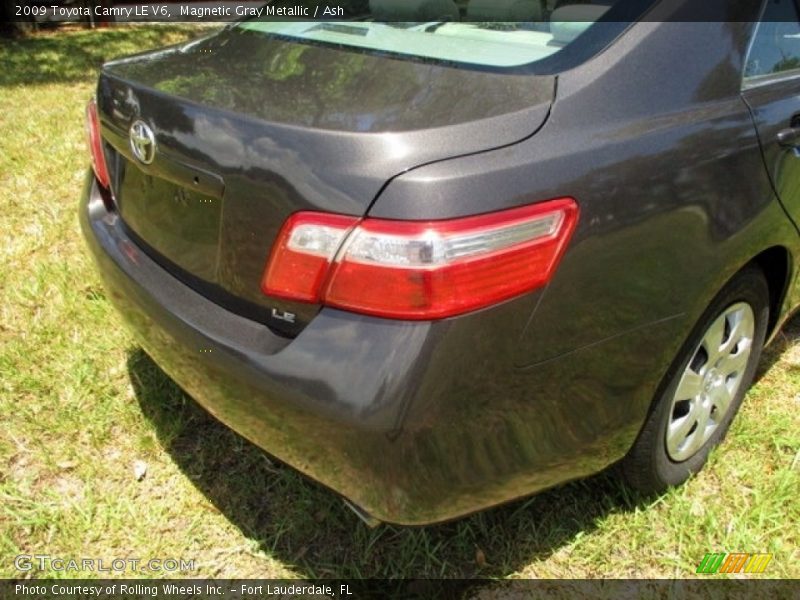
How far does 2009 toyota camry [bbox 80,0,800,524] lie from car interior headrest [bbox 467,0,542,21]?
1 cm

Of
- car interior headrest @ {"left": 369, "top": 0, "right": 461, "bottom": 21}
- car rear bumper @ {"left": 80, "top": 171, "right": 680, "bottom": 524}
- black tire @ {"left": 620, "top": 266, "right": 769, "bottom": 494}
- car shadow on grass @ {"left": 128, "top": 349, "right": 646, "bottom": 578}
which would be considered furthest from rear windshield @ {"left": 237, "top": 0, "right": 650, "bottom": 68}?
car shadow on grass @ {"left": 128, "top": 349, "right": 646, "bottom": 578}

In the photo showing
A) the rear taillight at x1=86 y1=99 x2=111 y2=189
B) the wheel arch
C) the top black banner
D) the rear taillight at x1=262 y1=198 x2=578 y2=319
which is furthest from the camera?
the rear taillight at x1=86 y1=99 x2=111 y2=189

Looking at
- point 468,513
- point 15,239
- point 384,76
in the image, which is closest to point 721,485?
point 468,513

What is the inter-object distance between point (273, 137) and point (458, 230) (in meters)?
0.44

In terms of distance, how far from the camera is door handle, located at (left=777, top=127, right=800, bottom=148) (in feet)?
6.12

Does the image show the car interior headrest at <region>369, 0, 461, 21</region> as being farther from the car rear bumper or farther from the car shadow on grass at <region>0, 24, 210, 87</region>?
the car shadow on grass at <region>0, 24, 210, 87</region>

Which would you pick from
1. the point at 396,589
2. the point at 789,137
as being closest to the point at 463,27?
the point at 789,137

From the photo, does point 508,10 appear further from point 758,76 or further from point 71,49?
point 71,49

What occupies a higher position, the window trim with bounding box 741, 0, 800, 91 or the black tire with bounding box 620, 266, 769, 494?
the window trim with bounding box 741, 0, 800, 91

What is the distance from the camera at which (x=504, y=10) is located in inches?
79.7

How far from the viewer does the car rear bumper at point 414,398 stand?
1383 mm

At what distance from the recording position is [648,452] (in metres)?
1.98

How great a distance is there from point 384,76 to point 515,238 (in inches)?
21.1

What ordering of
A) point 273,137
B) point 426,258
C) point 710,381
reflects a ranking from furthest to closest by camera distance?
point 710,381
point 273,137
point 426,258
